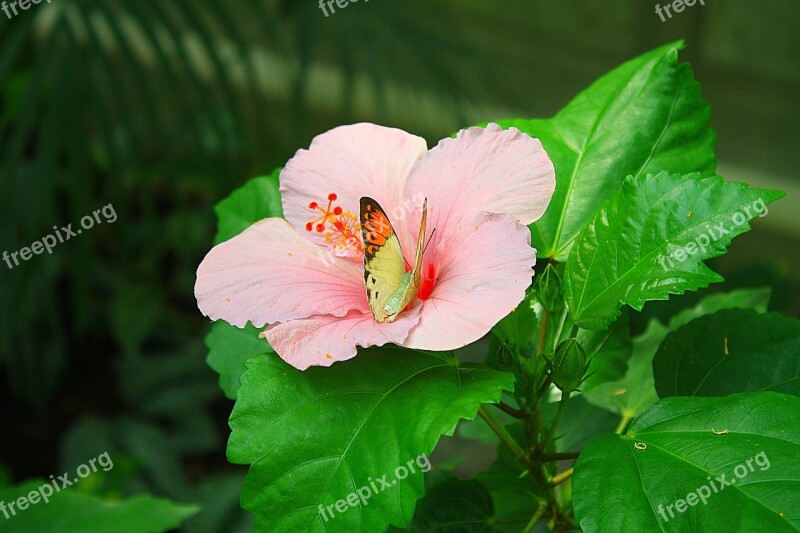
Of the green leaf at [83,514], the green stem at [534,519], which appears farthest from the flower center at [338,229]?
the green leaf at [83,514]

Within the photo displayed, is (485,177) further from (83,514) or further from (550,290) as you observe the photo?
(83,514)

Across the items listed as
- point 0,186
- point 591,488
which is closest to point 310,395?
point 591,488

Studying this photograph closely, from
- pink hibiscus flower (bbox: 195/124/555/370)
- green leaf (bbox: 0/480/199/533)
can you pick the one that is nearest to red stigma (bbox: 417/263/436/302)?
pink hibiscus flower (bbox: 195/124/555/370)

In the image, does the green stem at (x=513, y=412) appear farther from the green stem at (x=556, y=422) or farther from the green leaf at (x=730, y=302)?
the green leaf at (x=730, y=302)

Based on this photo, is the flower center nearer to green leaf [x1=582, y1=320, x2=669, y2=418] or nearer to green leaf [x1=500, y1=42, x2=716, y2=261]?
green leaf [x1=500, y1=42, x2=716, y2=261]

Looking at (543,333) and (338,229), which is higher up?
(338,229)

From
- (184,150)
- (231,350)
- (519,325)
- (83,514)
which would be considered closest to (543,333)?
(519,325)
